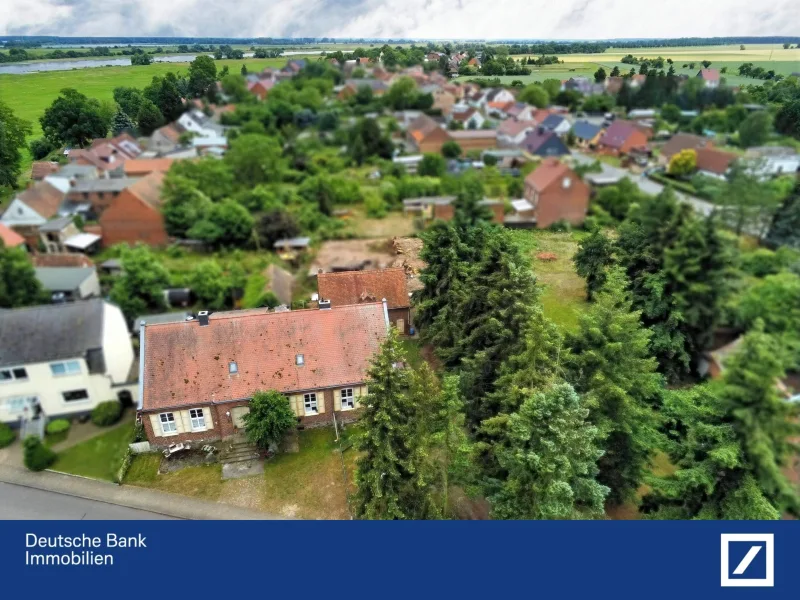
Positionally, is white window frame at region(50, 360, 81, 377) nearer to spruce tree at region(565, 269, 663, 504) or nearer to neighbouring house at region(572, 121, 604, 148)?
neighbouring house at region(572, 121, 604, 148)

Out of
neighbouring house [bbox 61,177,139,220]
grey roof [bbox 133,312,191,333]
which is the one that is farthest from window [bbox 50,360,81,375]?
neighbouring house [bbox 61,177,139,220]

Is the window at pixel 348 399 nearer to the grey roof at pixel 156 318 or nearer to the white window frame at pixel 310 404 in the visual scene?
the white window frame at pixel 310 404

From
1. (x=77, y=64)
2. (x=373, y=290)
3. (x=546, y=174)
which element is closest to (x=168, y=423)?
(x=373, y=290)

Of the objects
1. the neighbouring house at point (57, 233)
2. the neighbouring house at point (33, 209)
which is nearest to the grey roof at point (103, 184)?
the neighbouring house at point (33, 209)

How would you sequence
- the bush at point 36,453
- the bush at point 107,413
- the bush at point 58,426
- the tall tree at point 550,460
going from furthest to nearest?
the tall tree at point 550,460, the bush at point 107,413, the bush at point 36,453, the bush at point 58,426

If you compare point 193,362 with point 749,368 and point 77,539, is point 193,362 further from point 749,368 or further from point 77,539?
point 749,368

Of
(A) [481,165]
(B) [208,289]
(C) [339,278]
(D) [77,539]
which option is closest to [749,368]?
(A) [481,165]
